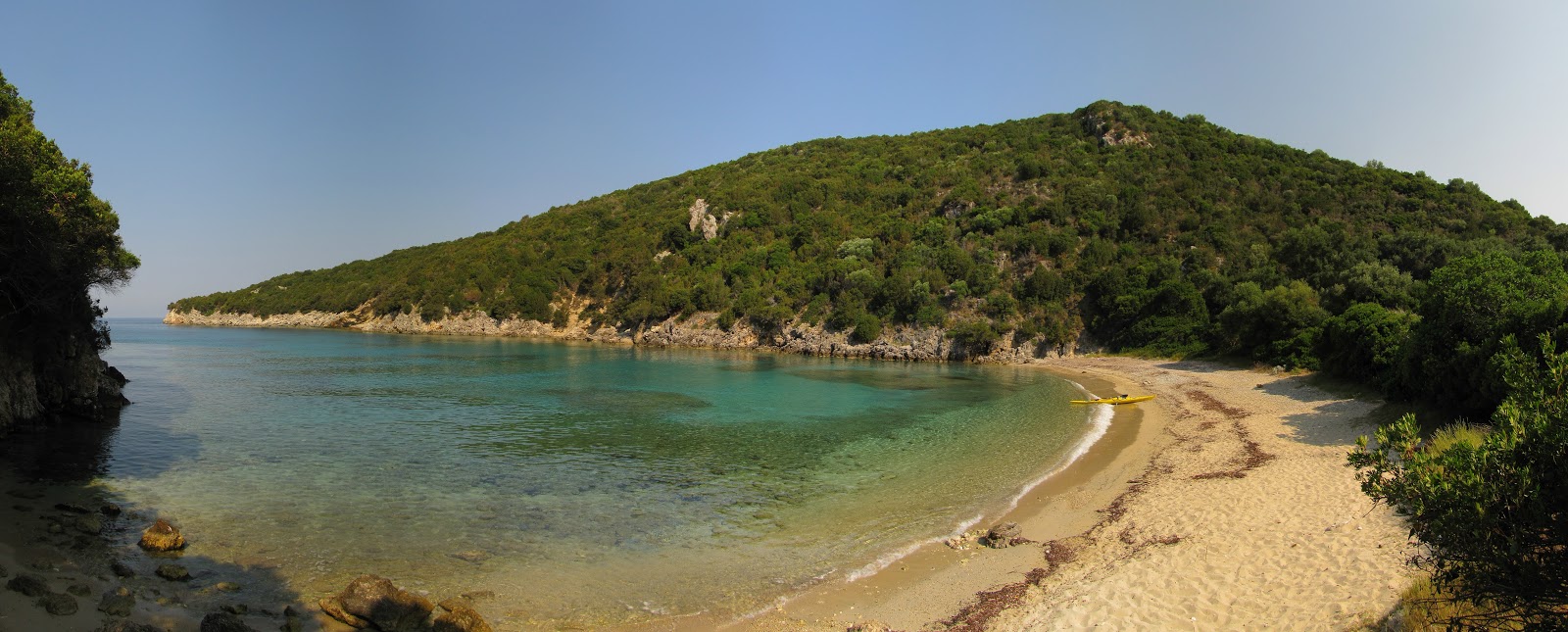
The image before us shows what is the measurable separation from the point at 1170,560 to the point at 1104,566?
2.79 ft

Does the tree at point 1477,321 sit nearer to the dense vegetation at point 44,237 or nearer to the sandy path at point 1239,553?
the sandy path at point 1239,553

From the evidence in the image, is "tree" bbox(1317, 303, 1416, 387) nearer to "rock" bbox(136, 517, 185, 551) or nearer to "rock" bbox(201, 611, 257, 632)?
"rock" bbox(201, 611, 257, 632)

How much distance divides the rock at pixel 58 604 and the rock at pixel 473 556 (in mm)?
4064

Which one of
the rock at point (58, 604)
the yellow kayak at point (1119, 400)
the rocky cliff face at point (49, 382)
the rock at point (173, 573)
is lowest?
the rock at point (173, 573)

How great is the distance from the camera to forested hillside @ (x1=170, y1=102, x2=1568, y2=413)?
49031 mm

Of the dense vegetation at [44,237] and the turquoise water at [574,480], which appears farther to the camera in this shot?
the dense vegetation at [44,237]

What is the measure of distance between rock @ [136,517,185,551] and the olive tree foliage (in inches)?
556

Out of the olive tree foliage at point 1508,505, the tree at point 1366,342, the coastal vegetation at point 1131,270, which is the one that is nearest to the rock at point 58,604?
the olive tree foliage at point 1508,505

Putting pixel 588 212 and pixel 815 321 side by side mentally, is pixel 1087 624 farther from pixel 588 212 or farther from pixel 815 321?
pixel 588 212

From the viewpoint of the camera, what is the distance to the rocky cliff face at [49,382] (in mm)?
16625

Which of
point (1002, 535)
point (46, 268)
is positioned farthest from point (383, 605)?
point (46, 268)

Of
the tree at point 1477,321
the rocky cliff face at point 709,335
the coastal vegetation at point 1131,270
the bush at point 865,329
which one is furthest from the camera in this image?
the bush at point 865,329

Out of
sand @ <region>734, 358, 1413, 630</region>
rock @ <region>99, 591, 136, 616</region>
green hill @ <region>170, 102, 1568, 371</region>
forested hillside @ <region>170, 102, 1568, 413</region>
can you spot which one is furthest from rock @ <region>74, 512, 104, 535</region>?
green hill @ <region>170, 102, 1568, 371</region>

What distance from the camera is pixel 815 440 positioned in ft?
68.3
